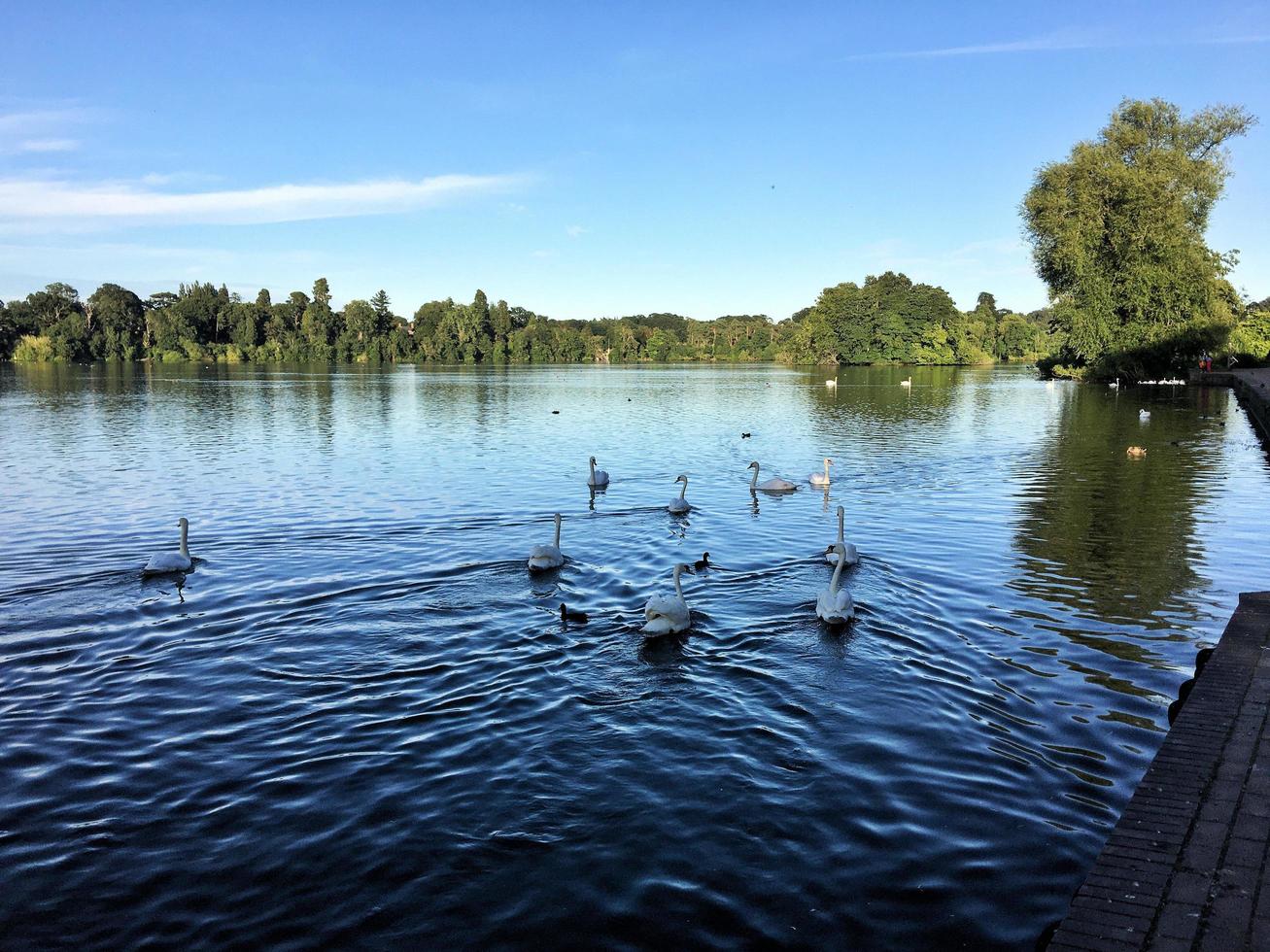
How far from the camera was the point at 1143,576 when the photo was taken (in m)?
14.4

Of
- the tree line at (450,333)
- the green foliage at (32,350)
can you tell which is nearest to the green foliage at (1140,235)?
the tree line at (450,333)

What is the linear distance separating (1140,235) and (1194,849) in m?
61.7

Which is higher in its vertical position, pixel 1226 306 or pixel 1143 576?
pixel 1226 306

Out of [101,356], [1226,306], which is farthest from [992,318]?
[101,356]

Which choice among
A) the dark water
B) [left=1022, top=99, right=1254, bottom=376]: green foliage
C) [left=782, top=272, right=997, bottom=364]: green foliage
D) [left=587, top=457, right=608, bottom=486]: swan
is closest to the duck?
the dark water

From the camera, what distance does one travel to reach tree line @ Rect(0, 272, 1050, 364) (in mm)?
139625

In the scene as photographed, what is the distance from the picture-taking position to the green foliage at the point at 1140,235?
2240 inches

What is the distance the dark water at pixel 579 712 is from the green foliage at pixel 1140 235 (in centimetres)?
4182

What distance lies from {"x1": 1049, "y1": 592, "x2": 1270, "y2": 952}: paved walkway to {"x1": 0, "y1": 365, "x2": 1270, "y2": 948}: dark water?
799mm

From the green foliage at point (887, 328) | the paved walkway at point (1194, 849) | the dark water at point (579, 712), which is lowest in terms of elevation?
the dark water at point (579, 712)

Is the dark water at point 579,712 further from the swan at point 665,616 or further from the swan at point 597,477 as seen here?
the swan at point 597,477

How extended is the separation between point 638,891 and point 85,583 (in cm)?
1205

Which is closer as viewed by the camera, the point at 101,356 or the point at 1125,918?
the point at 1125,918

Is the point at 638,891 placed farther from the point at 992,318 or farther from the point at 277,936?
the point at 992,318
